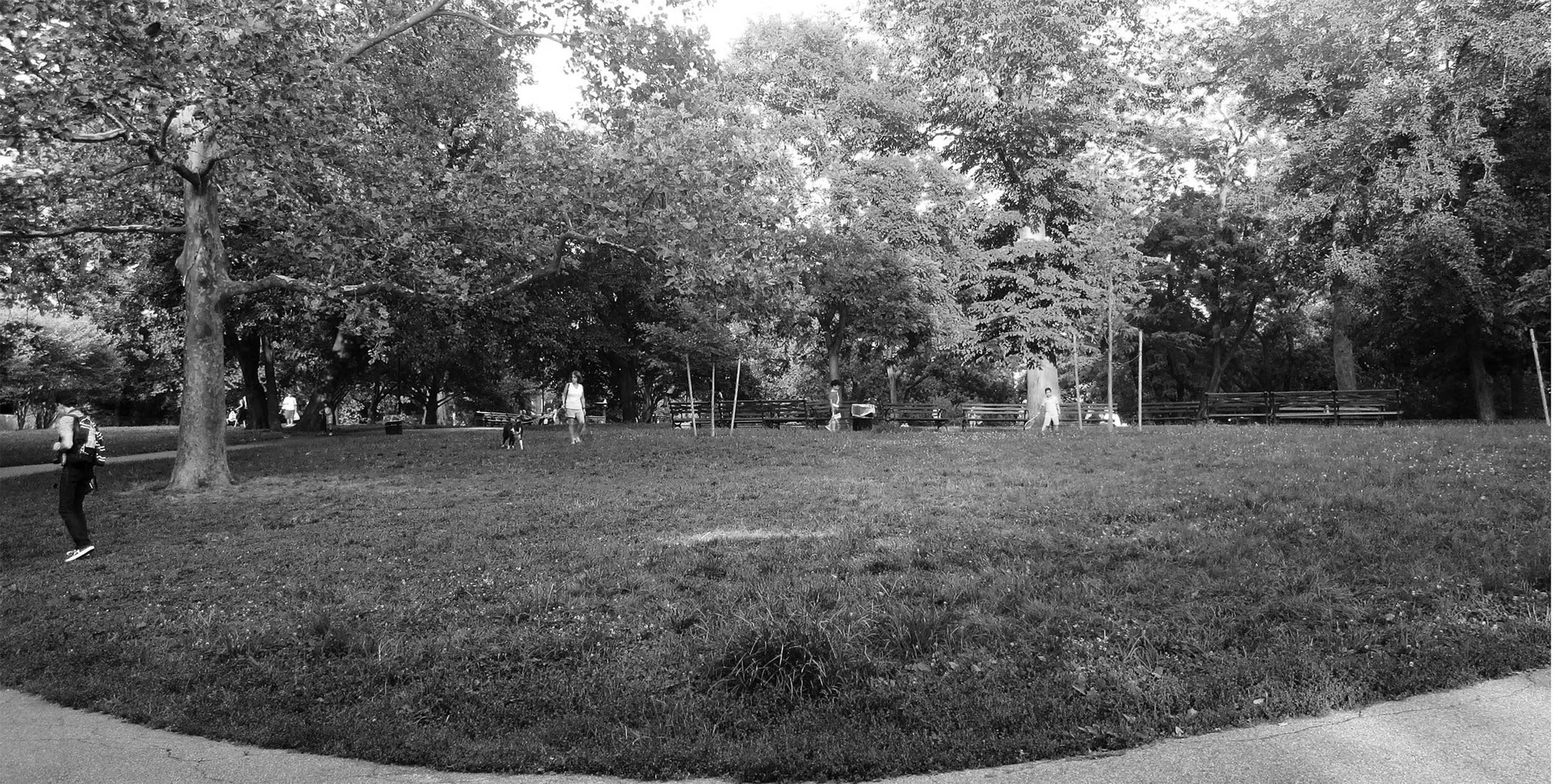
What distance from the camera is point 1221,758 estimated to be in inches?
182

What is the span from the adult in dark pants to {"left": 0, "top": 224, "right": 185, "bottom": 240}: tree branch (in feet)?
22.8

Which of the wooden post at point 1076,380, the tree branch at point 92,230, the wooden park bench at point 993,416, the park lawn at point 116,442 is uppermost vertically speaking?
the tree branch at point 92,230

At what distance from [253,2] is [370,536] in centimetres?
716

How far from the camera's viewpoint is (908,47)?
32.6 m

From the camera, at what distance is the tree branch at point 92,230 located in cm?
1597

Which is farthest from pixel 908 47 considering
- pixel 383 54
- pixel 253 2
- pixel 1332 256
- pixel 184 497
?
pixel 184 497

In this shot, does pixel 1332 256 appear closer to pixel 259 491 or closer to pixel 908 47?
pixel 908 47

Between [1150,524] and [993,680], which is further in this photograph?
[1150,524]

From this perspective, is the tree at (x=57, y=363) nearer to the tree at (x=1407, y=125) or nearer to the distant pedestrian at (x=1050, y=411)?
the distant pedestrian at (x=1050, y=411)

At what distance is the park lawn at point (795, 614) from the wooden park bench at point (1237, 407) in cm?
1787

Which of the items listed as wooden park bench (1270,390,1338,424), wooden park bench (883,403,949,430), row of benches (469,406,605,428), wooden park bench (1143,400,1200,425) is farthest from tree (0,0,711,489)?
row of benches (469,406,605,428)

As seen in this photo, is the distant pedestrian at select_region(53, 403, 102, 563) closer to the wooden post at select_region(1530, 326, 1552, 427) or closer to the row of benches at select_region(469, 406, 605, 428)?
the wooden post at select_region(1530, 326, 1552, 427)

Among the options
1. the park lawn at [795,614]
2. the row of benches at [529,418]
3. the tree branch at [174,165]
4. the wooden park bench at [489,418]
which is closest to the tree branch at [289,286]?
the tree branch at [174,165]

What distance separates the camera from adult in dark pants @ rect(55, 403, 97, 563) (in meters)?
10.1
